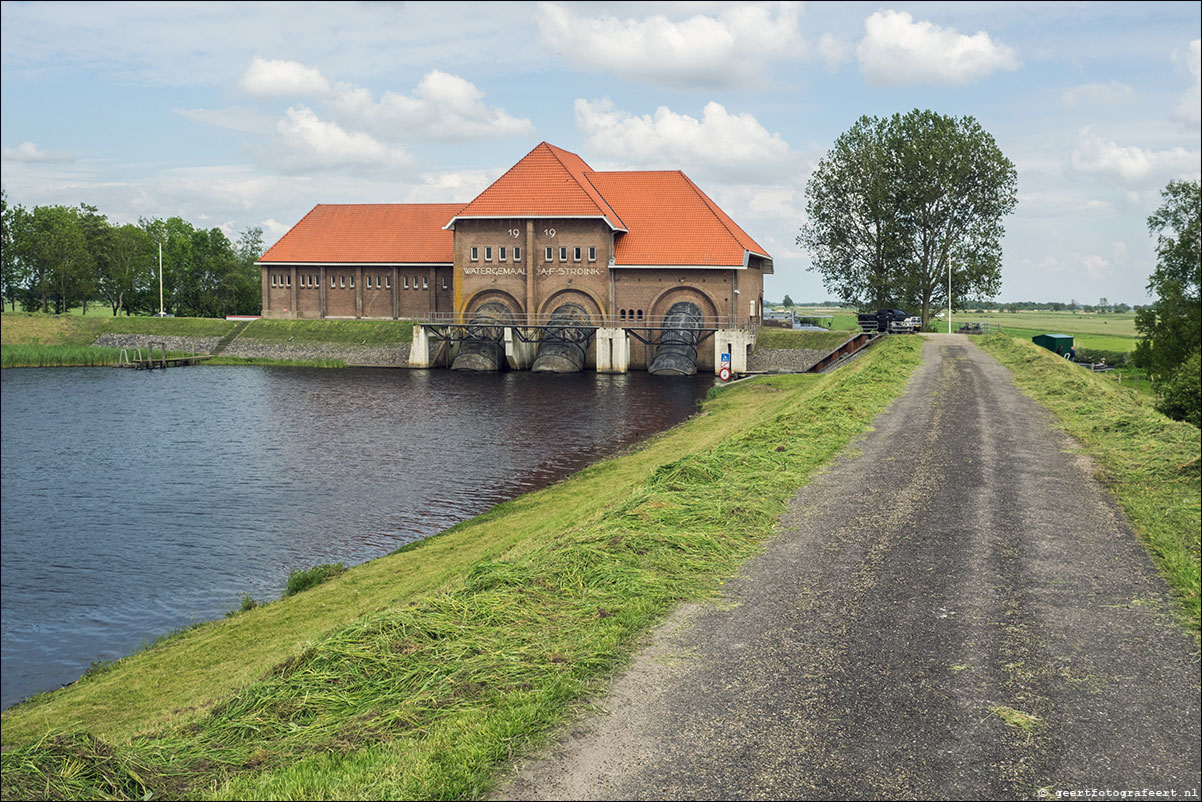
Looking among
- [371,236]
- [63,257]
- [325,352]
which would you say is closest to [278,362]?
[325,352]

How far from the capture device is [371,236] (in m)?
90.2

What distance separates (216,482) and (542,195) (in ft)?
163

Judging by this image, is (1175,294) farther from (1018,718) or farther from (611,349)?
(1018,718)

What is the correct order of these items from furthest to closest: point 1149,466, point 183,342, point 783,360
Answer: point 183,342 < point 783,360 < point 1149,466

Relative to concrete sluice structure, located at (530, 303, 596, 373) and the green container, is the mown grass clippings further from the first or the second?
→ concrete sluice structure, located at (530, 303, 596, 373)

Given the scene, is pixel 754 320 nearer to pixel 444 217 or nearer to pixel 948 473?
pixel 444 217

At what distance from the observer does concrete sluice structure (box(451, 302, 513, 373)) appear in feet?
249

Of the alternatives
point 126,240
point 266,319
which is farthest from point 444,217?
point 126,240

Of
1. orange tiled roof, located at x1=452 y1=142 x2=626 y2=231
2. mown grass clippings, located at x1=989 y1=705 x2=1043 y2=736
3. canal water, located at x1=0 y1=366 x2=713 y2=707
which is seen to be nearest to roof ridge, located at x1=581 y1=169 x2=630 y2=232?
orange tiled roof, located at x1=452 y1=142 x2=626 y2=231

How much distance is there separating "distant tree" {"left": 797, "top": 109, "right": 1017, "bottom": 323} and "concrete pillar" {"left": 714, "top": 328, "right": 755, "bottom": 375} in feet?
50.7

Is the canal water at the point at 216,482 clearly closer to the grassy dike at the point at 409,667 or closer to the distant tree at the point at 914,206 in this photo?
the grassy dike at the point at 409,667

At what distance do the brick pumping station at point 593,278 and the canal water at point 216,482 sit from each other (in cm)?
1525

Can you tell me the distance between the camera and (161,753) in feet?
27.4

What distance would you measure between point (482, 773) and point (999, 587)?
7.43 metres
